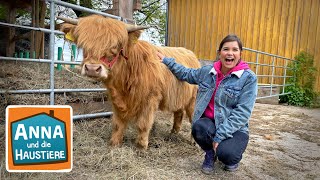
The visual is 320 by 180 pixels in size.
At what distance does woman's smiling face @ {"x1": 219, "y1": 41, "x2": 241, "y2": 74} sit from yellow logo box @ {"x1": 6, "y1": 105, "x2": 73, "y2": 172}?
5.81 feet

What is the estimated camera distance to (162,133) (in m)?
4.38

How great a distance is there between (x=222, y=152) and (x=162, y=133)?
66.4 inches

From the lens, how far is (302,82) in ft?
32.3

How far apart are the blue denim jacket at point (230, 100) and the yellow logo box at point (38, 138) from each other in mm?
1630

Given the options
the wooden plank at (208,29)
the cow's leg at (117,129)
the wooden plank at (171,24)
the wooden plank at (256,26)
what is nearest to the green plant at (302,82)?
the wooden plank at (256,26)

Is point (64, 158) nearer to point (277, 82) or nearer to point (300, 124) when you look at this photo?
point (300, 124)

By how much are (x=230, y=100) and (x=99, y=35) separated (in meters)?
1.42

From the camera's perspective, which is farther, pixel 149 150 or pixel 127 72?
pixel 149 150

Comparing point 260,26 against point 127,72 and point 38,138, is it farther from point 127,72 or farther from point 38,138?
point 38,138

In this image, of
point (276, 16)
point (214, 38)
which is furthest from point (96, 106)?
point (276, 16)

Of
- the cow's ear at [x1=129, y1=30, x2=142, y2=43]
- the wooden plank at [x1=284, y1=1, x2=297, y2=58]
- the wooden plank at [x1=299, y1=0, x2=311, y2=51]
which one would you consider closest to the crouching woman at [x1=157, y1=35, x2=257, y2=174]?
the cow's ear at [x1=129, y1=30, x2=142, y2=43]

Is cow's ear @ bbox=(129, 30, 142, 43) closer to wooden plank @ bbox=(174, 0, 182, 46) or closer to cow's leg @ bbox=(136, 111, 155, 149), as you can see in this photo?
cow's leg @ bbox=(136, 111, 155, 149)

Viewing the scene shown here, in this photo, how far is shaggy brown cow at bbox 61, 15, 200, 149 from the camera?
106 inches

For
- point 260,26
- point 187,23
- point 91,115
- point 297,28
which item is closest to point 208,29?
point 187,23
